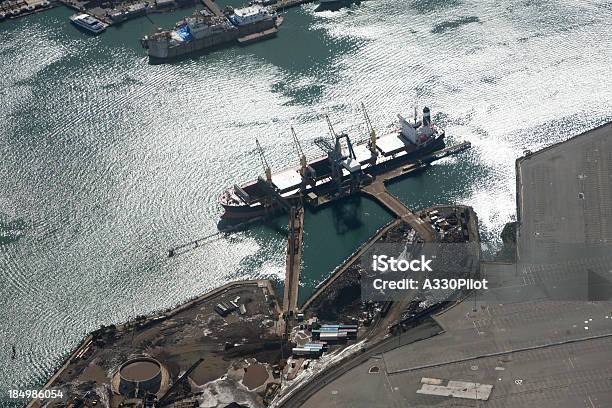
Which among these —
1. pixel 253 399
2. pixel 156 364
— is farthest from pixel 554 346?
pixel 156 364

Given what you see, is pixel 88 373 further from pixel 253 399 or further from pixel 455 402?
pixel 455 402

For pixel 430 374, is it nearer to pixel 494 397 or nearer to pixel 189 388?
pixel 494 397

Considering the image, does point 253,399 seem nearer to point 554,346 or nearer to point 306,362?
point 306,362

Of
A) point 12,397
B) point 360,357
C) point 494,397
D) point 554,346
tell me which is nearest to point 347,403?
point 360,357

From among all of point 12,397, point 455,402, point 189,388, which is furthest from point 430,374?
point 12,397
